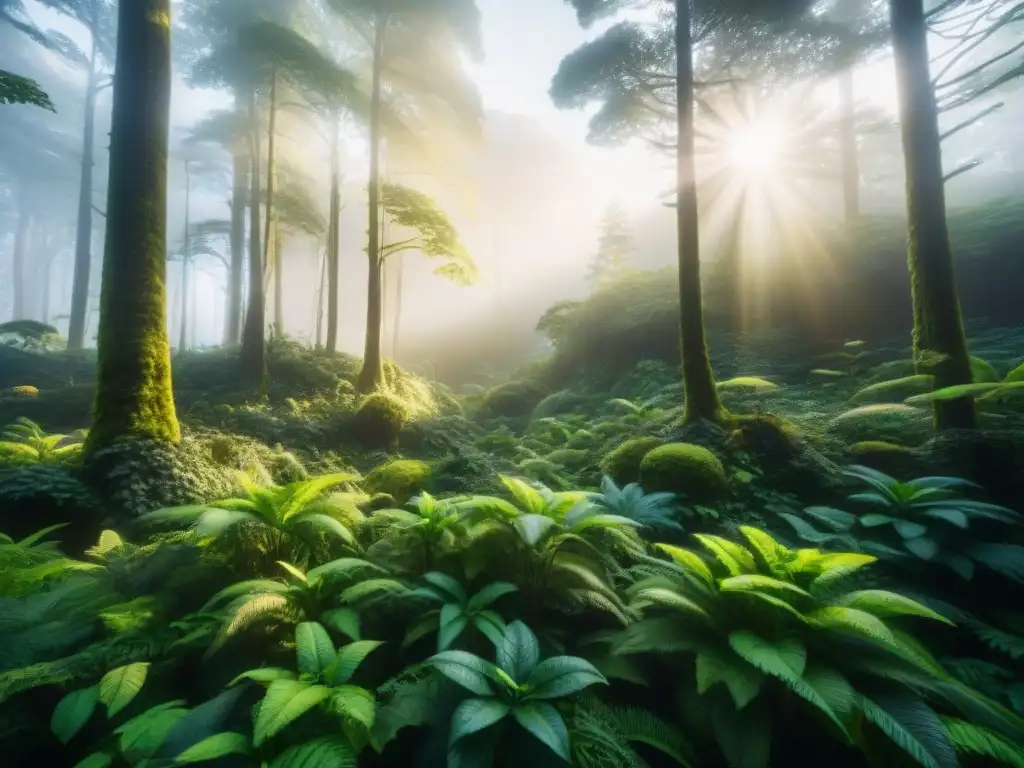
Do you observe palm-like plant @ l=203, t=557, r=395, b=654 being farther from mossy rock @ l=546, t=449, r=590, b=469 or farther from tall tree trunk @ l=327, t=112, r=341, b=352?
tall tree trunk @ l=327, t=112, r=341, b=352

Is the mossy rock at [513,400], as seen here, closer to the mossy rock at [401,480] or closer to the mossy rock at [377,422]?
the mossy rock at [377,422]

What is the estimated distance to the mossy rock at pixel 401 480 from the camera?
5906mm

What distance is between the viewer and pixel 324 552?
3.22 meters

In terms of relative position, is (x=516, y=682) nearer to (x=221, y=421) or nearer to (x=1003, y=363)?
(x=221, y=421)

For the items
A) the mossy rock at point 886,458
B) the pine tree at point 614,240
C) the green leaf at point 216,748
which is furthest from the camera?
the pine tree at point 614,240

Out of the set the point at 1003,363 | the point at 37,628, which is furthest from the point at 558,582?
the point at 1003,363

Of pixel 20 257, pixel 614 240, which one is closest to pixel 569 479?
pixel 614 240

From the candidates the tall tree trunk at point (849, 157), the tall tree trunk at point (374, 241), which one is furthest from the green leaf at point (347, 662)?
the tall tree trunk at point (849, 157)

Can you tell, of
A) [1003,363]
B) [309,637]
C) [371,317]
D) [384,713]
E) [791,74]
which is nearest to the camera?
[384,713]

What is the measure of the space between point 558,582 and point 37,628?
3030 mm

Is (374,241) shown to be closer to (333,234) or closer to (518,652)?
(333,234)

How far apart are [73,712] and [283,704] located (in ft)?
3.67

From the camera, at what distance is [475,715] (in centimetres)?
173

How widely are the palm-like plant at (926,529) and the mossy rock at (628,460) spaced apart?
241 centimetres
